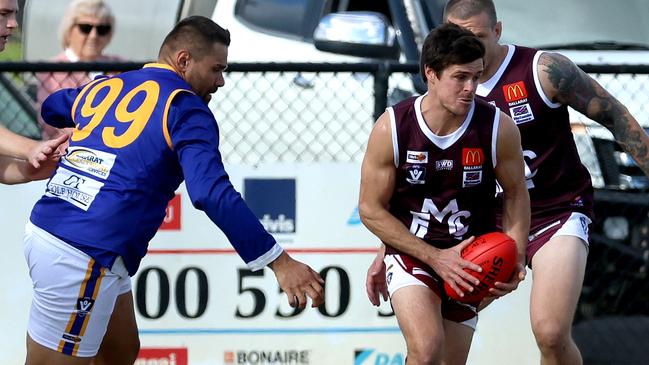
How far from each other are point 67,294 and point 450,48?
192 cm

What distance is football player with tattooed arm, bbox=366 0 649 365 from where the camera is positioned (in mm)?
6164

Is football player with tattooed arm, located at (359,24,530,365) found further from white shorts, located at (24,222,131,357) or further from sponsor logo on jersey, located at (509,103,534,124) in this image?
white shorts, located at (24,222,131,357)

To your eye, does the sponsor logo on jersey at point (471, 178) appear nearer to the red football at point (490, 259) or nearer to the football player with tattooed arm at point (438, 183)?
the football player with tattooed arm at point (438, 183)

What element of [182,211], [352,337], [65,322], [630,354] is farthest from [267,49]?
[65,322]

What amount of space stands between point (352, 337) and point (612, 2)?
285 cm

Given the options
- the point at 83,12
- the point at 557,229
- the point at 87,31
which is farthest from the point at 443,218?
the point at 83,12

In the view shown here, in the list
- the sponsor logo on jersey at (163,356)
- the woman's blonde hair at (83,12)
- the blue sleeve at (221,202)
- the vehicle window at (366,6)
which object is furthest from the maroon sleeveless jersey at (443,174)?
the woman's blonde hair at (83,12)

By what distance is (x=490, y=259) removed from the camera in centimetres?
567

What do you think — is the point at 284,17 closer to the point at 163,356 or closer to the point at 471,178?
the point at 163,356

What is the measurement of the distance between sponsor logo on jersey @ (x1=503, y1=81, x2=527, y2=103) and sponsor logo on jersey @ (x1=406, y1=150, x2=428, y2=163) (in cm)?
79

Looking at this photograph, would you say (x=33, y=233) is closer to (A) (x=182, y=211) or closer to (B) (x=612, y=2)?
(A) (x=182, y=211)

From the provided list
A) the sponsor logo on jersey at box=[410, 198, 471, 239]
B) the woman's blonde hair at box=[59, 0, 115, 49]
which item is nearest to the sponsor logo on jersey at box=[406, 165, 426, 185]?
the sponsor logo on jersey at box=[410, 198, 471, 239]

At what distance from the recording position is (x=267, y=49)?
28.0ft

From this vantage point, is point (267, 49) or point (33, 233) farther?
point (267, 49)
